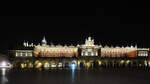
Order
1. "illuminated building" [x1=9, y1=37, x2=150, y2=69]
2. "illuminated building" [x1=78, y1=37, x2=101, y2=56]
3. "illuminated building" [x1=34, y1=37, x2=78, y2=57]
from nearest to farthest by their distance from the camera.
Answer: "illuminated building" [x1=9, y1=37, x2=150, y2=69], "illuminated building" [x1=78, y1=37, x2=101, y2=56], "illuminated building" [x1=34, y1=37, x2=78, y2=57]

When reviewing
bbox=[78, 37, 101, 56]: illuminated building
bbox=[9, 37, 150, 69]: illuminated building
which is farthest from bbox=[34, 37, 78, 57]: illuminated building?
bbox=[78, 37, 101, 56]: illuminated building

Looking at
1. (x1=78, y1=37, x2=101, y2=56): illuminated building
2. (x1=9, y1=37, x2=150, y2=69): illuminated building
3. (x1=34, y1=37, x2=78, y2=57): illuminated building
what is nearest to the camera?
(x1=9, y1=37, x2=150, y2=69): illuminated building

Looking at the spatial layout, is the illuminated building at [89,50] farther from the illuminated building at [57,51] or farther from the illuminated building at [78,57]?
the illuminated building at [57,51]

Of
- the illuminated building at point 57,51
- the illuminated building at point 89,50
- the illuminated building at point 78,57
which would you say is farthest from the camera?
the illuminated building at point 57,51

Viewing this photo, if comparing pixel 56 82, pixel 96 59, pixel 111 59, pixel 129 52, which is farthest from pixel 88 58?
pixel 56 82

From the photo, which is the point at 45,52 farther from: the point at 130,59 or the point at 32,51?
the point at 130,59

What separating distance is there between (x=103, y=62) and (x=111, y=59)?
2.75 metres

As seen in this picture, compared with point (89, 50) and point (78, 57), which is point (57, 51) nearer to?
point (89, 50)

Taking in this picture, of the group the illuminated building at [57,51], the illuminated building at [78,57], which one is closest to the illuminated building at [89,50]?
the illuminated building at [78,57]

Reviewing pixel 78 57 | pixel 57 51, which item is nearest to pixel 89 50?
pixel 78 57

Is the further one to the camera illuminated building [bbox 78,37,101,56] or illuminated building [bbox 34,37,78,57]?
illuminated building [bbox 34,37,78,57]

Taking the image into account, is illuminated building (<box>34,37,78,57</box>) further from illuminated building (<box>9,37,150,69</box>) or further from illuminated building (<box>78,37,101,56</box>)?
illuminated building (<box>78,37,101,56</box>)

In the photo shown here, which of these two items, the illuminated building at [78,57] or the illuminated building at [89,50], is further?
the illuminated building at [89,50]

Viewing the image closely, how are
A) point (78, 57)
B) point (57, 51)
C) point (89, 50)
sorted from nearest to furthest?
point (78, 57)
point (89, 50)
point (57, 51)
